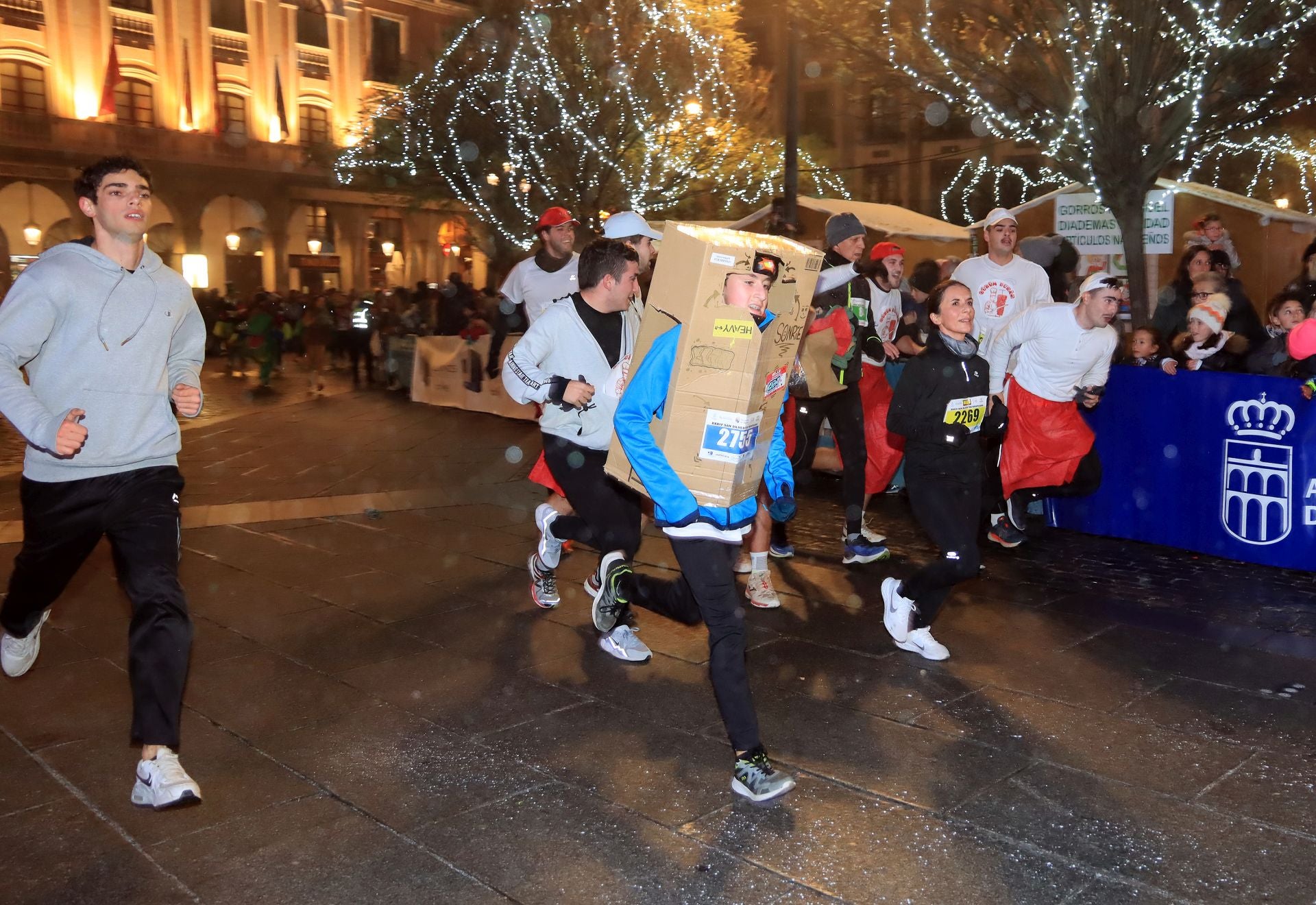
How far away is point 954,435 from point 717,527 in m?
1.65

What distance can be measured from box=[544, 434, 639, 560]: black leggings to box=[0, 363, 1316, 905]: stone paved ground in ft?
1.83

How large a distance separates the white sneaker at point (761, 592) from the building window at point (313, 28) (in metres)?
42.6

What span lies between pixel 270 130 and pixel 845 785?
42.8m

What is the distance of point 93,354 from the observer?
3.69 meters

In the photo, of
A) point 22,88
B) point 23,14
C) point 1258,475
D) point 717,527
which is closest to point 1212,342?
point 1258,475

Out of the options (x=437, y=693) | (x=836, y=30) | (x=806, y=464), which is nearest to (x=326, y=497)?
(x=806, y=464)

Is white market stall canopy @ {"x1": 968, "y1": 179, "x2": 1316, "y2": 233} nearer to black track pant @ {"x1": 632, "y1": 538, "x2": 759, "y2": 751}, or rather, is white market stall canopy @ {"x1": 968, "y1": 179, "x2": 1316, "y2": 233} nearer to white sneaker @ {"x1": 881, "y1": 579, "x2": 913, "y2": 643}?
white sneaker @ {"x1": 881, "y1": 579, "x2": 913, "y2": 643}

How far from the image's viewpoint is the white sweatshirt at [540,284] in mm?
7242

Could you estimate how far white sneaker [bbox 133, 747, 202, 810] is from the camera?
11.6ft

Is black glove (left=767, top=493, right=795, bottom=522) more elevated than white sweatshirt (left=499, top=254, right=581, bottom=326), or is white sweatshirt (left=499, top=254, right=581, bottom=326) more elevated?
white sweatshirt (left=499, top=254, right=581, bottom=326)

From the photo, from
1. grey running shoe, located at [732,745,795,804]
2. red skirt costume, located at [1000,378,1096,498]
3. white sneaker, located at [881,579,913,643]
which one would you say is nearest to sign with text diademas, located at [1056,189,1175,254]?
red skirt costume, located at [1000,378,1096,498]

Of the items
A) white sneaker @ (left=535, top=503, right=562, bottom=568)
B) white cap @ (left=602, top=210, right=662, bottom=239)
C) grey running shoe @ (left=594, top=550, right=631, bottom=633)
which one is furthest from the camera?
white sneaker @ (left=535, top=503, right=562, bottom=568)

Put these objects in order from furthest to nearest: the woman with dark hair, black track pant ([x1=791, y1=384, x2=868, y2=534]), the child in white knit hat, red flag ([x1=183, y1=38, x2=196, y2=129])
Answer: red flag ([x1=183, y1=38, x2=196, y2=129]), the woman with dark hair, the child in white knit hat, black track pant ([x1=791, y1=384, x2=868, y2=534])

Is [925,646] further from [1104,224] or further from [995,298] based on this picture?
[1104,224]
